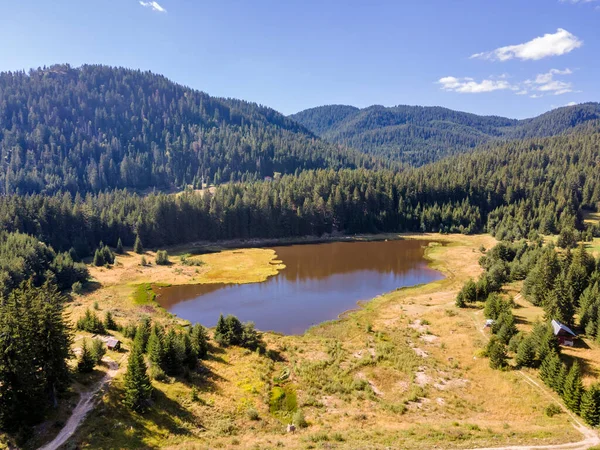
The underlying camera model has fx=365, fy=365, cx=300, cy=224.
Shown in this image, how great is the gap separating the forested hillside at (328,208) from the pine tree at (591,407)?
310ft

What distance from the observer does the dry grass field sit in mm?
26781

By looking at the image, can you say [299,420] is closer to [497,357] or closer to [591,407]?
[591,407]

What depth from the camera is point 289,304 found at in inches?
2504

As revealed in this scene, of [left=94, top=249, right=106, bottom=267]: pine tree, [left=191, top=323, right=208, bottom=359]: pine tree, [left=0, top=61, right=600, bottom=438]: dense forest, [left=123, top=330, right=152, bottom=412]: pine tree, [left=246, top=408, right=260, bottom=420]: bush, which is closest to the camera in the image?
[left=0, top=61, right=600, bottom=438]: dense forest

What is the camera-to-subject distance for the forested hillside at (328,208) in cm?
10481

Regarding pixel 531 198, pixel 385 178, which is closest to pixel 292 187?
pixel 385 178

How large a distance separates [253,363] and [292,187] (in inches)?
4002

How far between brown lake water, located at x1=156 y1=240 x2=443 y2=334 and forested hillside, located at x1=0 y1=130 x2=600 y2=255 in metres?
27.1

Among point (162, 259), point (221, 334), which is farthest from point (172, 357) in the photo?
point (162, 259)

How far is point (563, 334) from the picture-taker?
4122cm

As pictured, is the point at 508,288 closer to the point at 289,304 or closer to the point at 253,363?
the point at 289,304

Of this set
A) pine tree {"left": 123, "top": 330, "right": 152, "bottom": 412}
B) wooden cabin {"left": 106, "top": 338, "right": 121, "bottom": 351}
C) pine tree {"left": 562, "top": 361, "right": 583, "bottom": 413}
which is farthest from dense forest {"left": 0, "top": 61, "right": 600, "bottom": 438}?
wooden cabin {"left": 106, "top": 338, "right": 121, "bottom": 351}

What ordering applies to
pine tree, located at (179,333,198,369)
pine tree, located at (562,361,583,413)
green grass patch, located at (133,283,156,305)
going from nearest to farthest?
pine tree, located at (562,361,583,413) → pine tree, located at (179,333,198,369) → green grass patch, located at (133,283,156,305)

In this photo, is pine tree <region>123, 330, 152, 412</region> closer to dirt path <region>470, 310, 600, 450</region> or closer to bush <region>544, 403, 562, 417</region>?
dirt path <region>470, 310, 600, 450</region>
